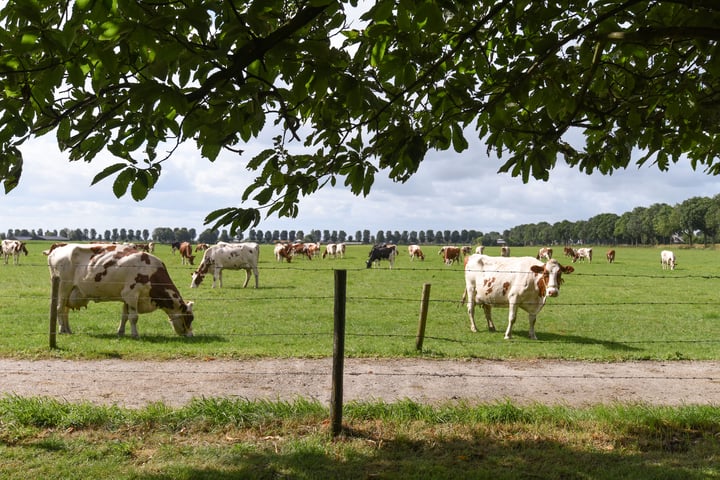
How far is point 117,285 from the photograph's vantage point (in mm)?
12000

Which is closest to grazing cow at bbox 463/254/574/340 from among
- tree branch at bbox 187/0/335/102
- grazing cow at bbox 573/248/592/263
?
tree branch at bbox 187/0/335/102

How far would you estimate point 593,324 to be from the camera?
15.4 m

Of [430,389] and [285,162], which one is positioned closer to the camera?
[285,162]

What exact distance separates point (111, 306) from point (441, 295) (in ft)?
41.5

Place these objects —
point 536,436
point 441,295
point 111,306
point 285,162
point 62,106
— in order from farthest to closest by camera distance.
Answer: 1. point 441,295
2. point 111,306
3. point 536,436
4. point 285,162
5. point 62,106

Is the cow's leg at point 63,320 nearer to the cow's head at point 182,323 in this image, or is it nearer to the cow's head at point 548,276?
the cow's head at point 182,323

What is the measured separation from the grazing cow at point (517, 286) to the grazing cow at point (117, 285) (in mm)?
7112

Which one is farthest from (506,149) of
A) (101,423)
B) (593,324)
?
(593,324)

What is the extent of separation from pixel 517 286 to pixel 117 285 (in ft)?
30.5

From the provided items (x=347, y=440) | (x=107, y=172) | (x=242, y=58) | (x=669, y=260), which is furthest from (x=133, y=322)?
(x=669, y=260)

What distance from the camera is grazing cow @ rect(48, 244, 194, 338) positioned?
12.0m

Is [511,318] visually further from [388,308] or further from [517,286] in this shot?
[388,308]

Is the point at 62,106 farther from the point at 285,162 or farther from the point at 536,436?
the point at 536,436

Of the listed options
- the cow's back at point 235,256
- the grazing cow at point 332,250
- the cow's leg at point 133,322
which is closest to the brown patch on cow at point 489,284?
the cow's leg at point 133,322
